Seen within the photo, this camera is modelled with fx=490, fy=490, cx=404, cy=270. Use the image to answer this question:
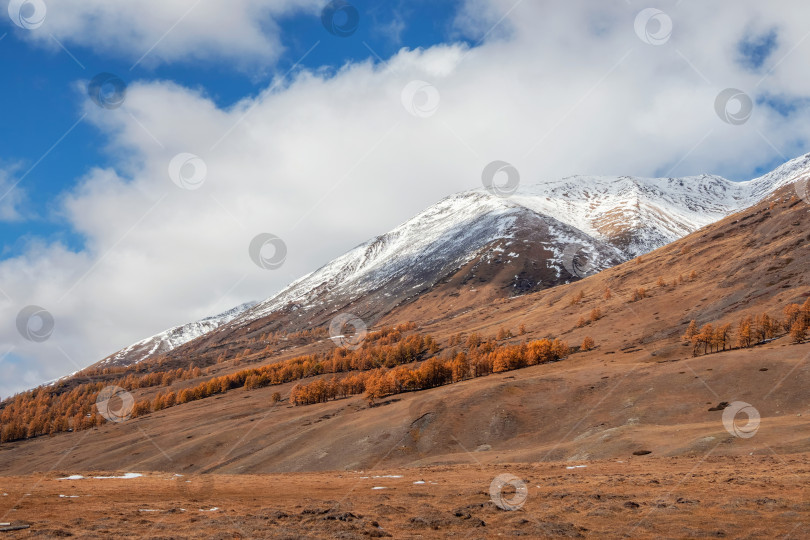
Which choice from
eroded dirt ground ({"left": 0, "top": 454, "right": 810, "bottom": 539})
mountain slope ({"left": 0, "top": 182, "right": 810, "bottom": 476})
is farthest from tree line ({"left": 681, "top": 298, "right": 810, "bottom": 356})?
eroded dirt ground ({"left": 0, "top": 454, "right": 810, "bottom": 539})

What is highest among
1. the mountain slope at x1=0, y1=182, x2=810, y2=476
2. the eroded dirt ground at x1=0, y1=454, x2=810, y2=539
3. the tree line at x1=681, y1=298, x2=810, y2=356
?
the tree line at x1=681, y1=298, x2=810, y2=356

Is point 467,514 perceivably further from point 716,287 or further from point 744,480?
point 716,287

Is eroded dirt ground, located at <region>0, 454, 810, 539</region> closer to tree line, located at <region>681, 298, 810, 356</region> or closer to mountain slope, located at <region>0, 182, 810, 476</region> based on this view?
mountain slope, located at <region>0, 182, 810, 476</region>

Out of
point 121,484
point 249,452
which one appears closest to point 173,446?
point 249,452

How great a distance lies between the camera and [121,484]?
53312mm

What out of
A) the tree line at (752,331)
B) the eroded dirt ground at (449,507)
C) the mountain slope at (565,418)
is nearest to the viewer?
the eroded dirt ground at (449,507)

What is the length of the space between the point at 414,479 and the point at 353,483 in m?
6.81

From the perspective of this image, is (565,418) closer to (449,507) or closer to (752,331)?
(752,331)

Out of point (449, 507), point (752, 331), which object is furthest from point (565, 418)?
point (449, 507)

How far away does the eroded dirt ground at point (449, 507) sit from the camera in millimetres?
28000

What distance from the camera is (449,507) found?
119ft

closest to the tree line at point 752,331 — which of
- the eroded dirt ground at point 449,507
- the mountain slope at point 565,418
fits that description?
the mountain slope at point 565,418

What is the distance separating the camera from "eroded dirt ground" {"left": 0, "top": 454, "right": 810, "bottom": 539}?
28.0 meters

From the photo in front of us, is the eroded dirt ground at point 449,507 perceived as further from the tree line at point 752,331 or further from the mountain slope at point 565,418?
the tree line at point 752,331
